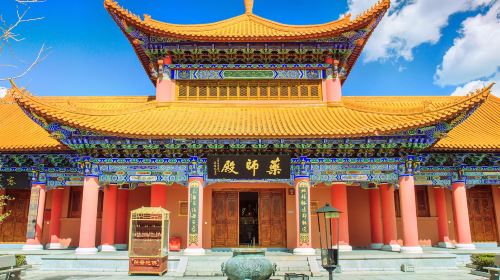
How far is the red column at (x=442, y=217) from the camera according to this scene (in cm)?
1530

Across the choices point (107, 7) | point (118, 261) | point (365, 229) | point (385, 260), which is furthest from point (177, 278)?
point (107, 7)

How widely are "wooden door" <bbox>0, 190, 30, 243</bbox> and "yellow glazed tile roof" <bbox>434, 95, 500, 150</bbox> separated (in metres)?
16.4

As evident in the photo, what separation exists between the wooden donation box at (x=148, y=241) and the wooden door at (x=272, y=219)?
4092 mm

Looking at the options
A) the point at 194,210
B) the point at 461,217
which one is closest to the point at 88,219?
the point at 194,210

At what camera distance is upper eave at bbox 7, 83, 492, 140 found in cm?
1184

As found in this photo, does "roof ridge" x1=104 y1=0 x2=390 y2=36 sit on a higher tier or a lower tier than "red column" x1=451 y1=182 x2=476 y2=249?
higher

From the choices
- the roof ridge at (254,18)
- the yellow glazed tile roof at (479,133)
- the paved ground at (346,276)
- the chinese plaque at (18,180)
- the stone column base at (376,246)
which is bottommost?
the paved ground at (346,276)

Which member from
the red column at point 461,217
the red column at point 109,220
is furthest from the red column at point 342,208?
the red column at point 109,220

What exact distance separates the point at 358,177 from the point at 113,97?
12179 millimetres

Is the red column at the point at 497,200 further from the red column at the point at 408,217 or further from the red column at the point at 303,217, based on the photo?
the red column at the point at 303,217

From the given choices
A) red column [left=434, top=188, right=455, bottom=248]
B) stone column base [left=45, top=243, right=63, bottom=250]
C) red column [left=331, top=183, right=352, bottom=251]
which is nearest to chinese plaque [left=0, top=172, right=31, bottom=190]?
stone column base [left=45, top=243, right=63, bottom=250]

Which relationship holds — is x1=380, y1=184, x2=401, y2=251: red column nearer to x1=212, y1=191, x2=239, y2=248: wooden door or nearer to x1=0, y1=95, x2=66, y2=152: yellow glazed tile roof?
x1=212, y1=191, x2=239, y2=248: wooden door

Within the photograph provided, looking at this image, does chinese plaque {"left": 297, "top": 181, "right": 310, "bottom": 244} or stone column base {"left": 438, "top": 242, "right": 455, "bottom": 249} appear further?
stone column base {"left": 438, "top": 242, "right": 455, "bottom": 249}

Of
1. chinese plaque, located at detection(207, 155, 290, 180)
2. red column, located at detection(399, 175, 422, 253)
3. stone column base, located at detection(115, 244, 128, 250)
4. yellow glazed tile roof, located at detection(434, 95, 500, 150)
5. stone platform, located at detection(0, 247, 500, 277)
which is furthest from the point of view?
stone column base, located at detection(115, 244, 128, 250)
